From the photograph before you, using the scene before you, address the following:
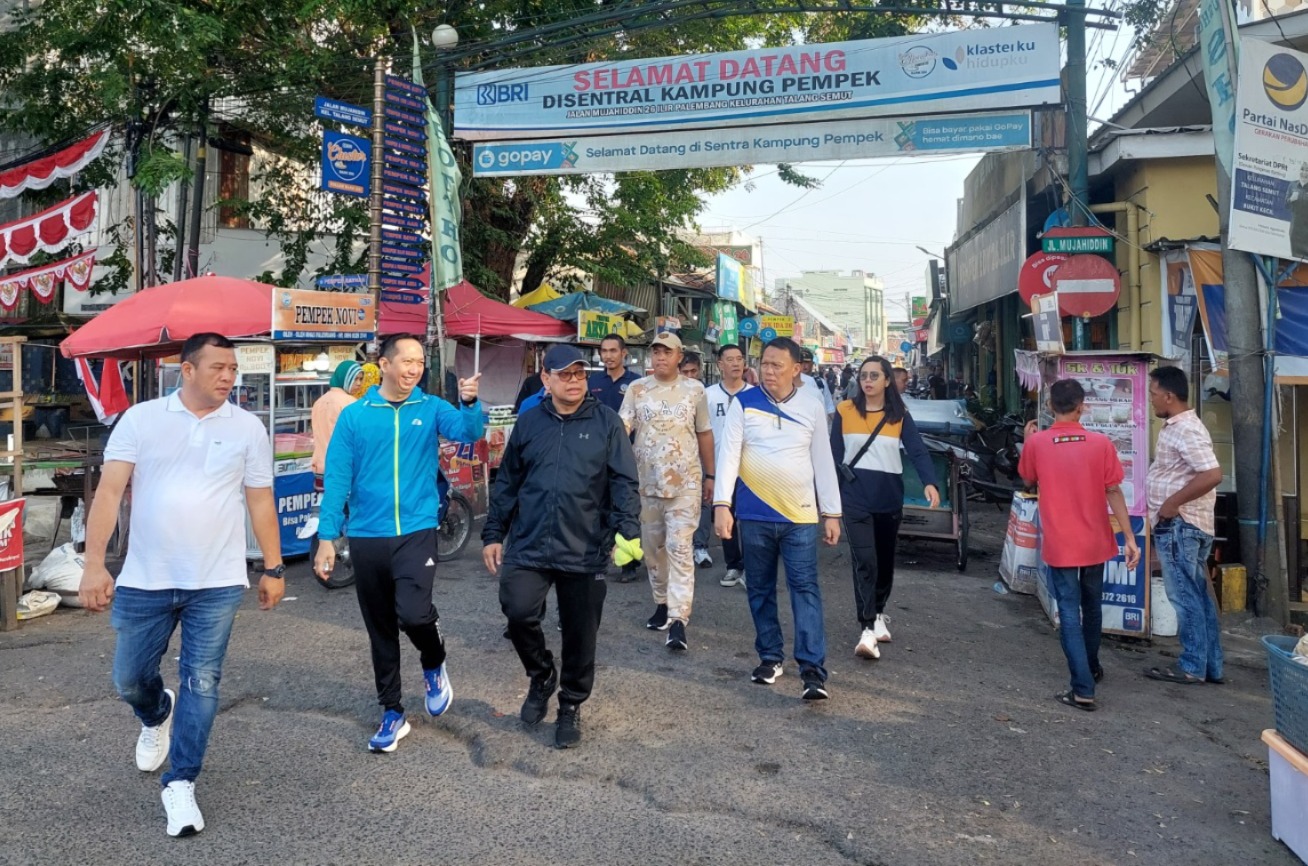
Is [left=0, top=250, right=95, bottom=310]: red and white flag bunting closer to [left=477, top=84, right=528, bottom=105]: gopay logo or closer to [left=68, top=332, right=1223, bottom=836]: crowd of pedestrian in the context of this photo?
[left=477, top=84, right=528, bottom=105]: gopay logo

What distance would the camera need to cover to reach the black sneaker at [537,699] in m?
4.44

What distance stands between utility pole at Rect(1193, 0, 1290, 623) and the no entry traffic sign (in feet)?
5.97

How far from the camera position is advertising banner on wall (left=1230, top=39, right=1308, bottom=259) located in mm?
6945

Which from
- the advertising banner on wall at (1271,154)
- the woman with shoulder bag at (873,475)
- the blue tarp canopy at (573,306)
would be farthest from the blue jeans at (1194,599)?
the blue tarp canopy at (573,306)

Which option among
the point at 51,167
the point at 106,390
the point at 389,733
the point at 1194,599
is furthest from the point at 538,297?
the point at 389,733

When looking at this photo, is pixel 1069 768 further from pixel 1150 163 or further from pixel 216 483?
pixel 1150 163

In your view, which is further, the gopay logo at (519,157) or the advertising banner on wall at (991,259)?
the advertising banner on wall at (991,259)

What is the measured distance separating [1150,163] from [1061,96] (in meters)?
1.19

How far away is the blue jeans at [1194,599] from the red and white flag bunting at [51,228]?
12.2 m

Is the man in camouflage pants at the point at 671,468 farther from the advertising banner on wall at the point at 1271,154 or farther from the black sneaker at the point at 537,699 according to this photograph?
the advertising banner on wall at the point at 1271,154

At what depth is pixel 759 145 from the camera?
1032cm

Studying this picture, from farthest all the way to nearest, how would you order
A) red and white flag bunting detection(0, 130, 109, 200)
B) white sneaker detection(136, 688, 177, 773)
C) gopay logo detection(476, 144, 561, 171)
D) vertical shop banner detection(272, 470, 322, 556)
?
red and white flag bunting detection(0, 130, 109, 200)
gopay logo detection(476, 144, 561, 171)
vertical shop banner detection(272, 470, 322, 556)
white sneaker detection(136, 688, 177, 773)

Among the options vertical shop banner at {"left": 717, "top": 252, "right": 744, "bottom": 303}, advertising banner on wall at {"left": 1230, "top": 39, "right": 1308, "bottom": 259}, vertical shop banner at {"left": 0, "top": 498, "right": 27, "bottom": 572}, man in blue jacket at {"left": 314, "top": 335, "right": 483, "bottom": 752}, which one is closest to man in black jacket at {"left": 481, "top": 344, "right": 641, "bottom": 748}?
man in blue jacket at {"left": 314, "top": 335, "right": 483, "bottom": 752}

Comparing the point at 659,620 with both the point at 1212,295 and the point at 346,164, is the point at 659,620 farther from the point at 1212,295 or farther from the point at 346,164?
the point at 346,164
